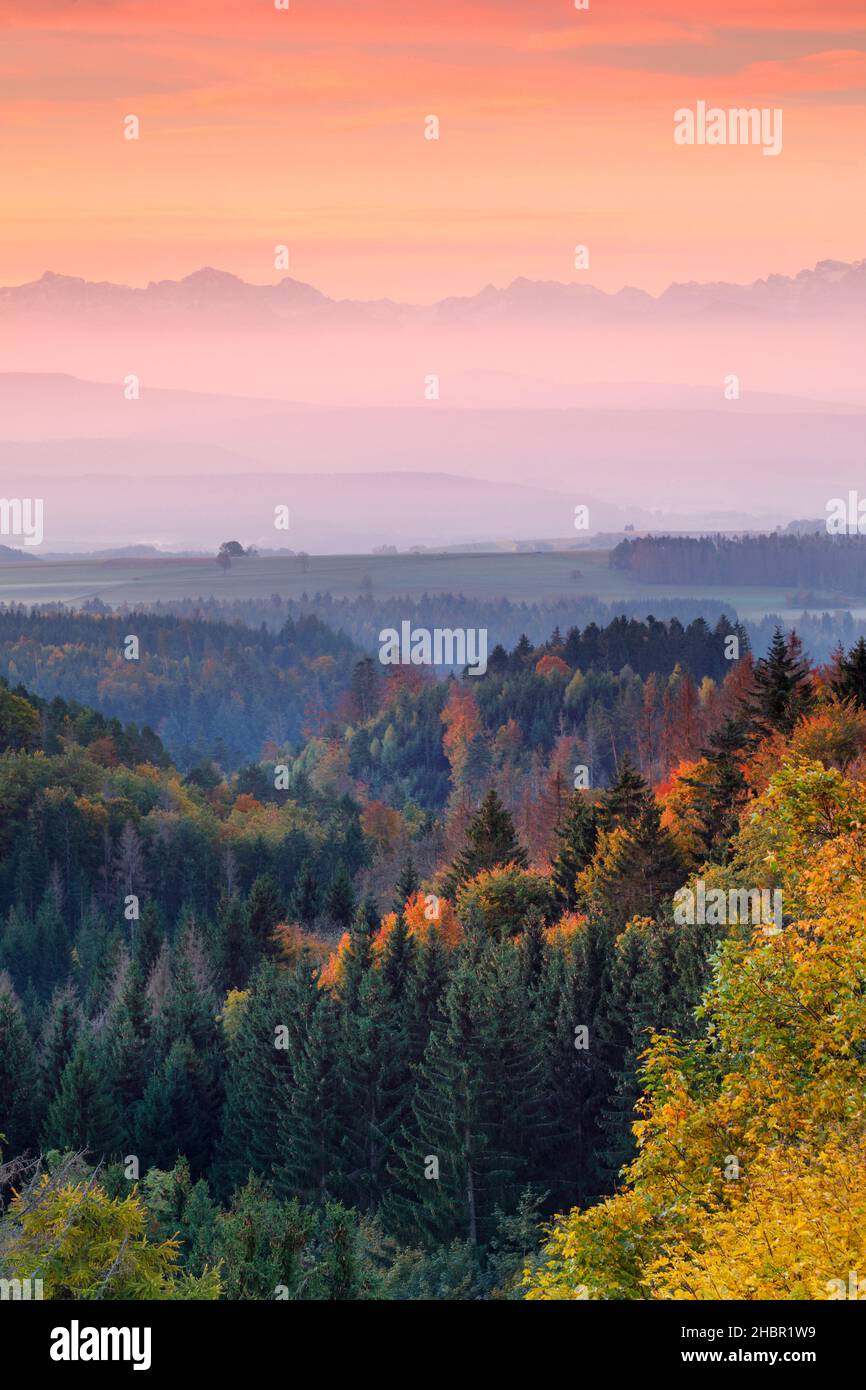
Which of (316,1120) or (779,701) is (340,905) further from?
(316,1120)

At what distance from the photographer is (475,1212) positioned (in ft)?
225

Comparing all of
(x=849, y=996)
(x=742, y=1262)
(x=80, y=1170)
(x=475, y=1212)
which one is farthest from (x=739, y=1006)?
(x=475, y=1212)

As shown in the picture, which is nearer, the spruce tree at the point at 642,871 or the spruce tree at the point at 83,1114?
the spruce tree at the point at 83,1114

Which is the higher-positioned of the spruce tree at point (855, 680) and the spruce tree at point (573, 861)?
the spruce tree at point (855, 680)

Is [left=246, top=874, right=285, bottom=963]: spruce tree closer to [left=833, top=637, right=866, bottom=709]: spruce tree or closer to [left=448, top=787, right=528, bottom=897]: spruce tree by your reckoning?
[left=448, top=787, right=528, bottom=897]: spruce tree

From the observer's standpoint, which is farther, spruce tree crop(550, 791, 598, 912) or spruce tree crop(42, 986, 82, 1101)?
spruce tree crop(550, 791, 598, 912)

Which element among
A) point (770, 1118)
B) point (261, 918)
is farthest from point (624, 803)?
point (770, 1118)

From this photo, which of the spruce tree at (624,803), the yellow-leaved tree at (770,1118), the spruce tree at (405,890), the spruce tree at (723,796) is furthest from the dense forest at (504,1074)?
the spruce tree at (405,890)

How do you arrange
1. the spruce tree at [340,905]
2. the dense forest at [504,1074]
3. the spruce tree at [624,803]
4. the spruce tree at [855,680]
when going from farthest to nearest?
the spruce tree at [340,905]
the spruce tree at [624,803]
the spruce tree at [855,680]
the dense forest at [504,1074]

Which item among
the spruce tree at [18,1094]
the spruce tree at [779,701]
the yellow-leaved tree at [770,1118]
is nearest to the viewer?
the yellow-leaved tree at [770,1118]

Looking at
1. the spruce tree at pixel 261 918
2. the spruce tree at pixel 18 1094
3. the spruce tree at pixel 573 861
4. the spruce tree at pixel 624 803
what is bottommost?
the spruce tree at pixel 18 1094

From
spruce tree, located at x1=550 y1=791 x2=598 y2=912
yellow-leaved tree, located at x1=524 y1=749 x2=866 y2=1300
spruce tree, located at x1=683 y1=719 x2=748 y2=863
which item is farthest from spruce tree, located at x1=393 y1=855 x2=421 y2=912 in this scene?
yellow-leaved tree, located at x1=524 y1=749 x2=866 y2=1300

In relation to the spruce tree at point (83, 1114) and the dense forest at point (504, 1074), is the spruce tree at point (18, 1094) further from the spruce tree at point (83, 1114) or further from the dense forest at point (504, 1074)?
→ the spruce tree at point (83, 1114)

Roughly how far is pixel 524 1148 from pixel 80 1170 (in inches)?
914
